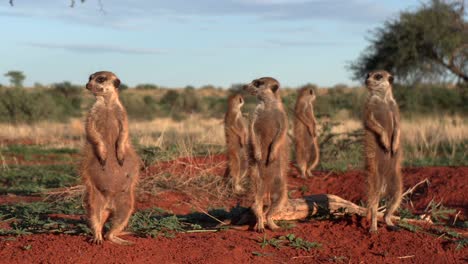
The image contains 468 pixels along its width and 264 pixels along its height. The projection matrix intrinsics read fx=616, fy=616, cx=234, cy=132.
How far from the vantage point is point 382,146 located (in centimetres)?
666

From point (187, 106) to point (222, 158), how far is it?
2870cm

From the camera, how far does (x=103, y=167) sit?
5574mm

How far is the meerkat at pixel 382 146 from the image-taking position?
256 inches

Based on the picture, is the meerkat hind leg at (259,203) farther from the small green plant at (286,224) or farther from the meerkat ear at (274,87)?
the meerkat ear at (274,87)

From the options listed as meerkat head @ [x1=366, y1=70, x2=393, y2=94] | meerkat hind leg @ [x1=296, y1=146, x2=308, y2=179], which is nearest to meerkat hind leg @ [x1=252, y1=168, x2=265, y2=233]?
meerkat head @ [x1=366, y1=70, x2=393, y2=94]

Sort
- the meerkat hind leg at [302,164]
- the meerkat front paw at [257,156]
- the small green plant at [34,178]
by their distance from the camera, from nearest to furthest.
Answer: the meerkat front paw at [257,156], the small green plant at [34,178], the meerkat hind leg at [302,164]

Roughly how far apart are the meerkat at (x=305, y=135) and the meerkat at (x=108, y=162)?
18.4 feet

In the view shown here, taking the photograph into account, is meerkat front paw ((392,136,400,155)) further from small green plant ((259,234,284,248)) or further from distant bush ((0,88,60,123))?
distant bush ((0,88,60,123))

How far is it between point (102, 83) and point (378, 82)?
3.02m

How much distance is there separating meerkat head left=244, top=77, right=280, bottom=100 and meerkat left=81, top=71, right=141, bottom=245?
160cm

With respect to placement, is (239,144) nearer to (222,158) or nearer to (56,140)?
(222,158)

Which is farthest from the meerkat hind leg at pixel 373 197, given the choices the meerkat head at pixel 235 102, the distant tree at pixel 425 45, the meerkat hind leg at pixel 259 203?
the distant tree at pixel 425 45

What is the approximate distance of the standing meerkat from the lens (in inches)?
408

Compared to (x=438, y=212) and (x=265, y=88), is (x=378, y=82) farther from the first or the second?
(x=438, y=212)
